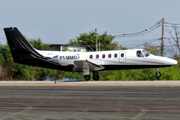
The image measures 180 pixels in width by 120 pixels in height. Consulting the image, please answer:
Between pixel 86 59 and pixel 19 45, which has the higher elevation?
pixel 19 45

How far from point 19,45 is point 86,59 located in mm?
6247

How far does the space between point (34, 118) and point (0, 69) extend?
25579mm

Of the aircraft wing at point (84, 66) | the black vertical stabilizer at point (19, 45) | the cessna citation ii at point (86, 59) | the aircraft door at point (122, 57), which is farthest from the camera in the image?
the black vertical stabilizer at point (19, 45)

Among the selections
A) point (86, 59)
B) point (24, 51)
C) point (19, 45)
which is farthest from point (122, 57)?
point (19, 45)

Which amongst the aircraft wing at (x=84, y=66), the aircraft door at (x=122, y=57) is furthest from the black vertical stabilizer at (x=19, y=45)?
the aircraft door at (x=122, y=57)

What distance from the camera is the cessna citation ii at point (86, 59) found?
26969 millimetres

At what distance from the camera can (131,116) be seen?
8.79 metres

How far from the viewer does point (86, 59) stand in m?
27.4

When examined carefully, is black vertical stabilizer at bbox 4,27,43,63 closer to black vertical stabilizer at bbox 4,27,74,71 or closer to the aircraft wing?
black vertical stabilizer at bbox 4,27,74,71

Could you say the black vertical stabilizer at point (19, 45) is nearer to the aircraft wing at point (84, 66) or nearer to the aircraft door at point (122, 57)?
the aircraft wing at point (84, 66)

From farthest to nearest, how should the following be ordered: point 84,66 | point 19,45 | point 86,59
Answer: point 19,45 < point 86,59 < point 84,66

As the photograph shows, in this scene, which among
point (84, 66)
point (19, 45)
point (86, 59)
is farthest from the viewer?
point (19, 45)

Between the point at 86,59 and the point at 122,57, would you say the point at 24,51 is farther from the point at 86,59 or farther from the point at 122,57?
the point at 122,57

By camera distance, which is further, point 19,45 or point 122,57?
point 19,45
